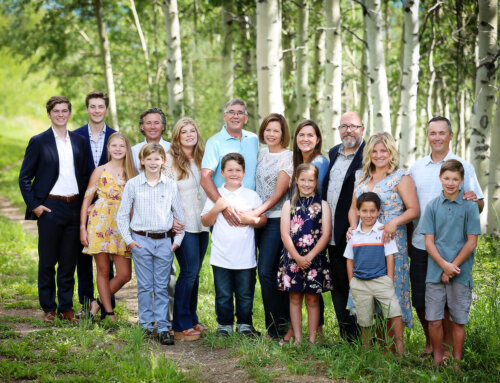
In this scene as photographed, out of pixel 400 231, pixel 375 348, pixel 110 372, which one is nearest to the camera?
pixel 110 372

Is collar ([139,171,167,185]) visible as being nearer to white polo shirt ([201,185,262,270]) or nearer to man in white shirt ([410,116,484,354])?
white polo shirt ([201,185,262,270])

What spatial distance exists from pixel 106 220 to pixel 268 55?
3.73 m

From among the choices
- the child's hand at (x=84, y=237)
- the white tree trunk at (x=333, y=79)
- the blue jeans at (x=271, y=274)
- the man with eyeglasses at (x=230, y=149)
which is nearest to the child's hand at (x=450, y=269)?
the blue jeans at (x=271, y=274)

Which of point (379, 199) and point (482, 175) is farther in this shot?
point (482, 175)

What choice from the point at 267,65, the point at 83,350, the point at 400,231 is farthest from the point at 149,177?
the point at 267,65

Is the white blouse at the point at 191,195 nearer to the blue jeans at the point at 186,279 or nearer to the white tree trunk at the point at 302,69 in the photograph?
the blue jeans at the point at 186,279

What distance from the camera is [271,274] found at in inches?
210

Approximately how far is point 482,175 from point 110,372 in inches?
330

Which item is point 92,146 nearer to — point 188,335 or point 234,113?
point 234,113

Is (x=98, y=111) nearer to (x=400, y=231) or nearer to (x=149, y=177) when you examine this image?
(x=149, y=177)

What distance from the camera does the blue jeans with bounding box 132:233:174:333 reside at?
537cm

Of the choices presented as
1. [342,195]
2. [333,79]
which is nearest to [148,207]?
[342,195]

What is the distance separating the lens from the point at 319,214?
5031mm

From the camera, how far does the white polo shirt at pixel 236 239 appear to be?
534cm
